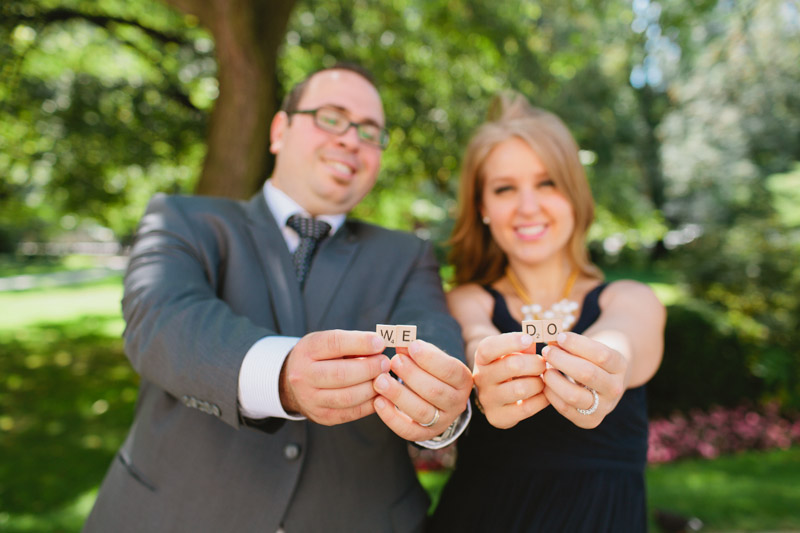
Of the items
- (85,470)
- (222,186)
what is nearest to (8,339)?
(85,470)

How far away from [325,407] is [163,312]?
0.61 m

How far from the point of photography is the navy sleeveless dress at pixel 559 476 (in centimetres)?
209

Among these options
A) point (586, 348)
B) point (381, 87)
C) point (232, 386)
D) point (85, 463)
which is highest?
point (381, 87)

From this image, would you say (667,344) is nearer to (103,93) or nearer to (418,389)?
(418,389)

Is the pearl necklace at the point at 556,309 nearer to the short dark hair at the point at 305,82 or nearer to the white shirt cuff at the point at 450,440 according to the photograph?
the white shirt cuff at the point at 450,440

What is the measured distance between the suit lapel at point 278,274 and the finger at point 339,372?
562mm

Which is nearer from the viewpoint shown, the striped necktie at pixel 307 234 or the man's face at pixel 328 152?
the striped necktie at pixel 307 234

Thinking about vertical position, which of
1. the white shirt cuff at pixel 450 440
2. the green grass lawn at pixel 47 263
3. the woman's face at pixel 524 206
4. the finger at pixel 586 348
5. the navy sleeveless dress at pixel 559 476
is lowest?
the green grass lawn at pixel 47 263

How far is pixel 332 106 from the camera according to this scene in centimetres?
228

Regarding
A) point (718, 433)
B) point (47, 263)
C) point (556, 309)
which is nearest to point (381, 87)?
point (556, 309)

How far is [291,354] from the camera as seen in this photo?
1352 mm

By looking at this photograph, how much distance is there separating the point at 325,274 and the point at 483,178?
1.01 m

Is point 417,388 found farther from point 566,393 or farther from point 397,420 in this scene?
point 566,393

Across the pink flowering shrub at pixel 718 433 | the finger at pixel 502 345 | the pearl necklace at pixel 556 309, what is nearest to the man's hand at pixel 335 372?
the finger at pixel 502 345
